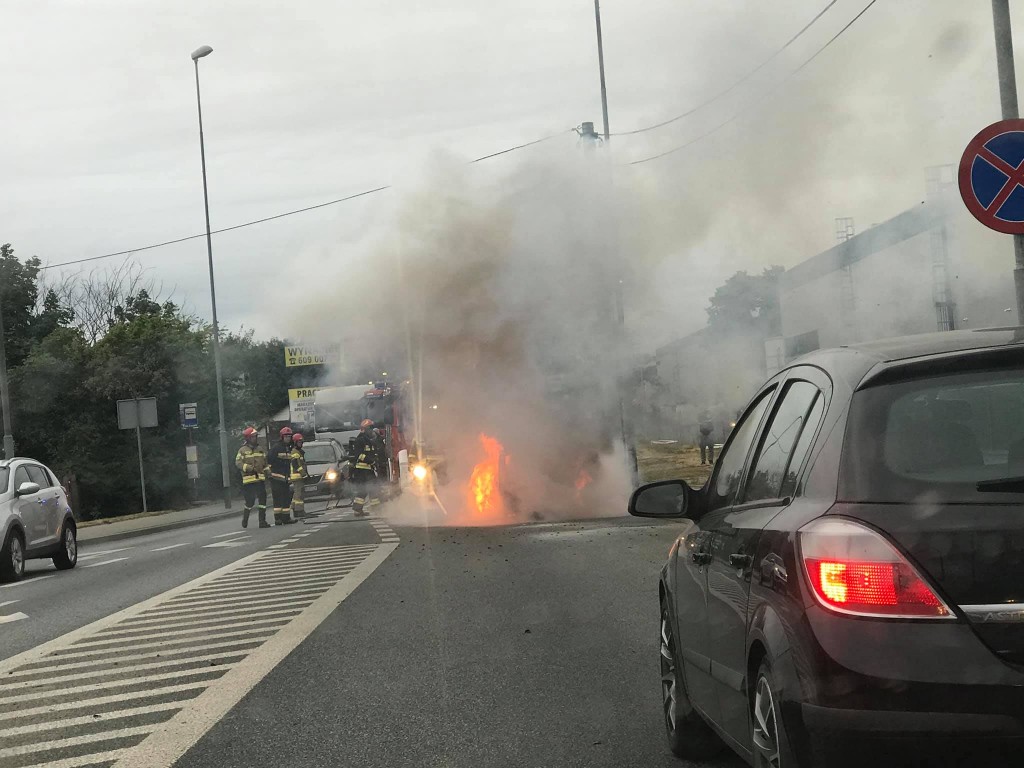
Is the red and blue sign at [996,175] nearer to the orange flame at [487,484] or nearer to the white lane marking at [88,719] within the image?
the white lane marking at [88,719]

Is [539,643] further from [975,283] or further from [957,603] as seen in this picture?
[975,283]

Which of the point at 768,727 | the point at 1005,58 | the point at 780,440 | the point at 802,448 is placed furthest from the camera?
the point at 1005,58

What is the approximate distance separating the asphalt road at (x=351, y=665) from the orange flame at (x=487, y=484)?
→ 8486 millimetres

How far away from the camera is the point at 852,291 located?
77.7 ft

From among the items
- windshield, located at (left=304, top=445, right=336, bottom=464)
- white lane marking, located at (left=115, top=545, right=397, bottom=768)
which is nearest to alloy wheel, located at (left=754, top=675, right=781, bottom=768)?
white lane marking, located at (left=115, top=545, right=397, bottom=768)

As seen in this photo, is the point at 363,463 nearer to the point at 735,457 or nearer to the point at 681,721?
the point at 681,721

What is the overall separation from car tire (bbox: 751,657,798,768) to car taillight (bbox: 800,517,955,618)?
1.18ft

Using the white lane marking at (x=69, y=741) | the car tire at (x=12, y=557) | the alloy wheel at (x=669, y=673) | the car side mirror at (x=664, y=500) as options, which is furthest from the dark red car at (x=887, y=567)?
the car tire at (x=12, y=557)

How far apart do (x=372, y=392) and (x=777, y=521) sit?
86.8ft

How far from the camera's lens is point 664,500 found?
4895 mm

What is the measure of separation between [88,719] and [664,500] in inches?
137

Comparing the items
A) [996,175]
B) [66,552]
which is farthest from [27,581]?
[996,175]

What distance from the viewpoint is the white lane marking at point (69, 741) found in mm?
5980

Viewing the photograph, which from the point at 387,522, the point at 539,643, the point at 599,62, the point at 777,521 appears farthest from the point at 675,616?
the point at 599,62
